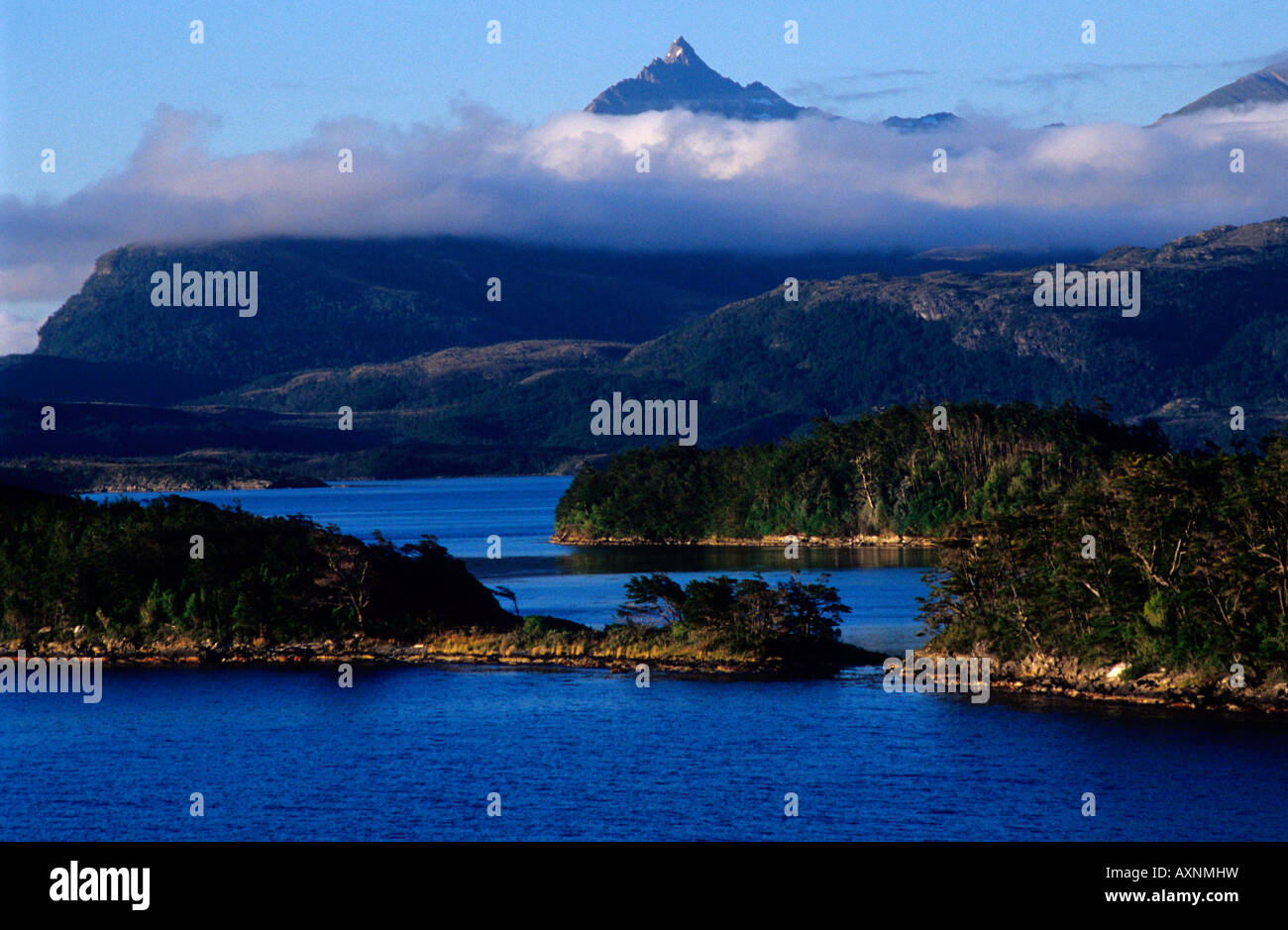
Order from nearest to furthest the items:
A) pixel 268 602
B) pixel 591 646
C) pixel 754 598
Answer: pixel 754 598, pixel 591 646, pixel 268 602

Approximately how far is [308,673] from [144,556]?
11163 millimetres

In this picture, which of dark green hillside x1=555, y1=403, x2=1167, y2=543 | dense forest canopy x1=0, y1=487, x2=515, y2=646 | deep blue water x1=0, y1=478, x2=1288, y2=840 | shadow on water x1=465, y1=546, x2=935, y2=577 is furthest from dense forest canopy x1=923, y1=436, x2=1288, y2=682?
dark green hillside x1=555, y1=403, x2=1167, y2=543

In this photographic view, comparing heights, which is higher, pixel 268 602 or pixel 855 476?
pixel 855 476

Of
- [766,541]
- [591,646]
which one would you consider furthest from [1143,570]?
[766,541]

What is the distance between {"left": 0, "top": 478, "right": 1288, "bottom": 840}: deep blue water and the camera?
4034cm

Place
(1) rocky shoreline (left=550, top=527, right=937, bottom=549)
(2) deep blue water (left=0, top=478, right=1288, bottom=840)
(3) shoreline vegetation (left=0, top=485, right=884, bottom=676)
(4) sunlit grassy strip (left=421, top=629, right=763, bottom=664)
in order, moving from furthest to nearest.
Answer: (1) rocky shoreline (left=550, top=527, right=937, bottom=549) < (3) shoreline vegetation (left=0, top=485, right=884, bottom=676) < (4) sunlit grassy strip (left=421, top=629, right=763, bottom=664) < (2) deep blue water (left=0, top=478, right=1288, bottom=840)

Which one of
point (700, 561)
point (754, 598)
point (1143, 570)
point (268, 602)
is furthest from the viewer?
point (700, 561)

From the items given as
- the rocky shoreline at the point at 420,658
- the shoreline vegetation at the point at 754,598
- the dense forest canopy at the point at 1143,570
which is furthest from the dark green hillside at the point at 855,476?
the dense forest canopy at the point at 1143,570

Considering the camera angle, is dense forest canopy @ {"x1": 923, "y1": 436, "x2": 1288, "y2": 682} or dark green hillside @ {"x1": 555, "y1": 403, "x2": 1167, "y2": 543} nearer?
dense forest canopy @ {"x1": 923, "y1": 436, "x2": 1288, "y2": 682}

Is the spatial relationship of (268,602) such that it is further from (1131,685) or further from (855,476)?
(855,476)

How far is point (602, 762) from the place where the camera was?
48.2 m

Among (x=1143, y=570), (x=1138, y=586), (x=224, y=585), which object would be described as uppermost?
(x=1143, y=570)
